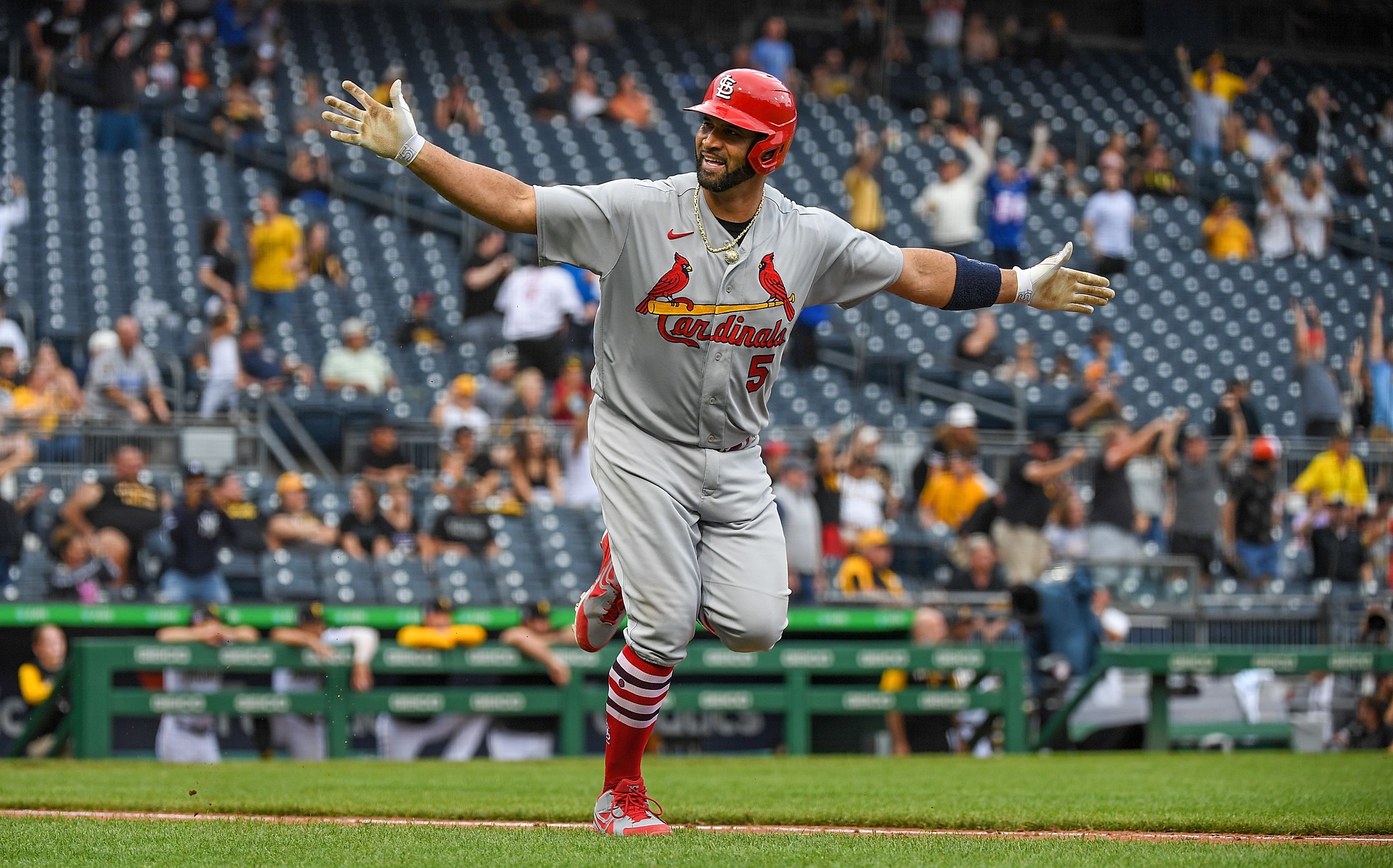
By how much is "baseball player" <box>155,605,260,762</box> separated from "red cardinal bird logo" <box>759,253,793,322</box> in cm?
584

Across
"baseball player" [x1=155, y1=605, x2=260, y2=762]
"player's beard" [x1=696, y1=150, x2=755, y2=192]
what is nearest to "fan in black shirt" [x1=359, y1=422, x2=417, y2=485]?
"baseball player" [x1=155, y1=605, x2=260, y2=762]

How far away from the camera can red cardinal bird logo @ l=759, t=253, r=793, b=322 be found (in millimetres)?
5117

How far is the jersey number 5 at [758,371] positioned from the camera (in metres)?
5.17

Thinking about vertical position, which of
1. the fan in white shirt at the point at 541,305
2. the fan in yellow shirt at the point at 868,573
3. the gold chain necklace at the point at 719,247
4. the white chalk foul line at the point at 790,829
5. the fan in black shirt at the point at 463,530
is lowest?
the white chalk foul line at the point at 790,829

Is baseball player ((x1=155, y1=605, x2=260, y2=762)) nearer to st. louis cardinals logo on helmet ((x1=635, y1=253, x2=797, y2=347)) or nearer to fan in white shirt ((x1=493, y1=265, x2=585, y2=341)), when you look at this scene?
fan in white shirt ((x1=493, y1=265, x2=585, y2=341))

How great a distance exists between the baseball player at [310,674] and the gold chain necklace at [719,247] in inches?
223

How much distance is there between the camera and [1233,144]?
2033 centimetres

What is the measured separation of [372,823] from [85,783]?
266cm

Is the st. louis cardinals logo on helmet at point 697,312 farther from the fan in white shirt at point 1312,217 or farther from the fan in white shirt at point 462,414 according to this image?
the fan in white shirt at point 1312,217

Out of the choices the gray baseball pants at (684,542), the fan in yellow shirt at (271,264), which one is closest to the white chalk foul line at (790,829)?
the gray baseball pants at (684,542)

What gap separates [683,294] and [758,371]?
349 millimetres

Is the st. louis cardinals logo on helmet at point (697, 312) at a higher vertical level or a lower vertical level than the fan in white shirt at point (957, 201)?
lower

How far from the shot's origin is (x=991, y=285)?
5.49 meters

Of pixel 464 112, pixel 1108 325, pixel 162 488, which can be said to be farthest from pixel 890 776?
pixel 464 112
